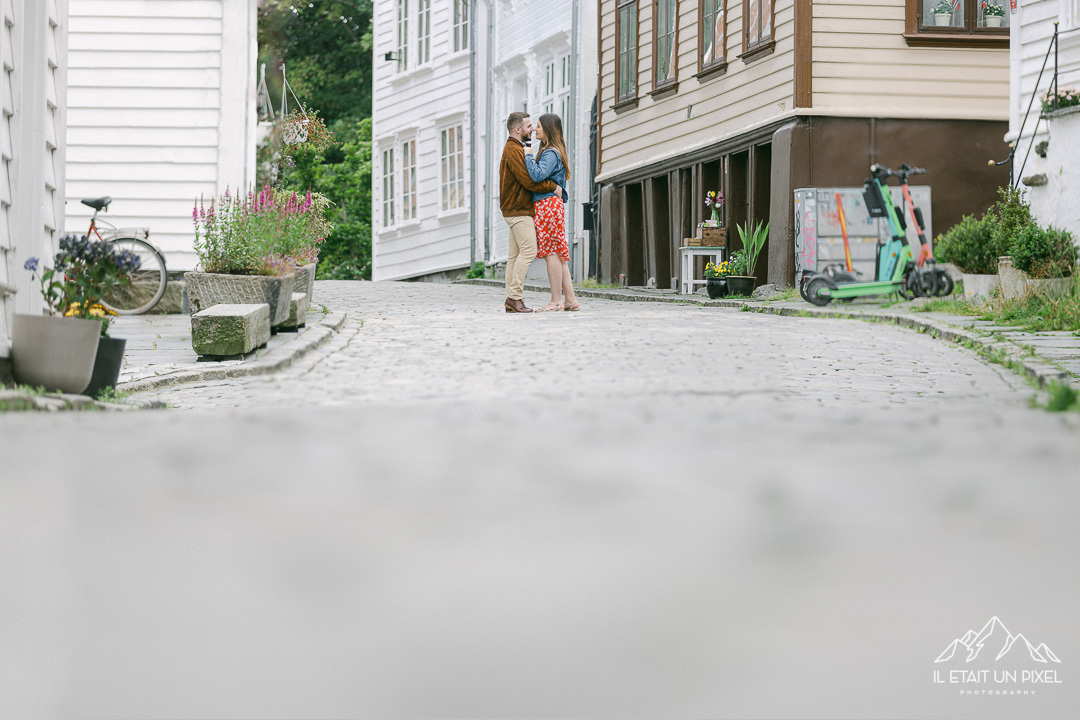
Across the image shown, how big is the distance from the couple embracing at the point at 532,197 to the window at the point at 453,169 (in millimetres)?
14206

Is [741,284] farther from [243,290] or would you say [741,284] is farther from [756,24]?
[243,290]

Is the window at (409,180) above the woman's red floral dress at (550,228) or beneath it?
above

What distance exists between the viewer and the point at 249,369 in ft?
28.0

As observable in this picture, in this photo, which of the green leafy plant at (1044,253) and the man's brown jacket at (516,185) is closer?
the green leafy plant at (1044,253)

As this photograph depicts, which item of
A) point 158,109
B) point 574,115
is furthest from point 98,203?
point 574,115

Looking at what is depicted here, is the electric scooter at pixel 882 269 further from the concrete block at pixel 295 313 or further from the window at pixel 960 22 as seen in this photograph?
the concrete block at pixel 295 313

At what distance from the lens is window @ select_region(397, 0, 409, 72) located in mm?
29794

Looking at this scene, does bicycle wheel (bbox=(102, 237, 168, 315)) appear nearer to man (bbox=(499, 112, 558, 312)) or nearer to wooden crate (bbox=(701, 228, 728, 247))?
man (bbox=(499, 112, 558, 312))

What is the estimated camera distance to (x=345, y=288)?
1952cm

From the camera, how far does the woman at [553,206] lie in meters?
13.1

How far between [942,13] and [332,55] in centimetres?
2831

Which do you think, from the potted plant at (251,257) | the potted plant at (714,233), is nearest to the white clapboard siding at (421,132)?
the potted plant at (714,233)

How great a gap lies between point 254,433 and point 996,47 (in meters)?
13.0

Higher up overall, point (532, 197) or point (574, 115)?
point (574, 115)
